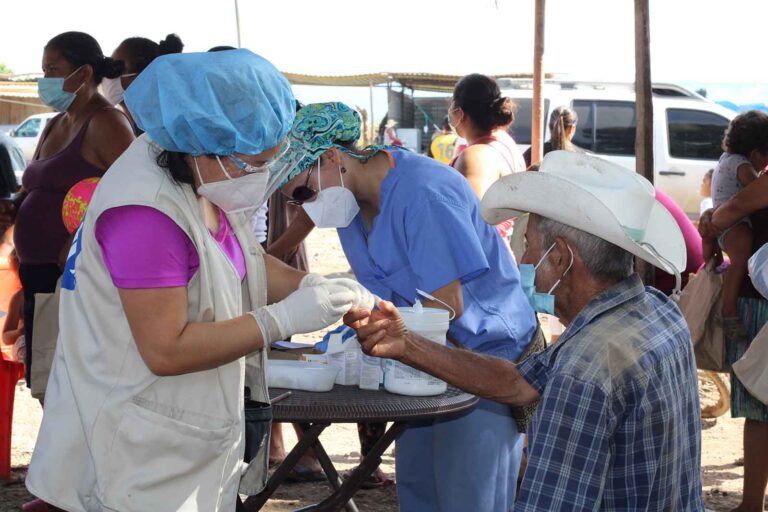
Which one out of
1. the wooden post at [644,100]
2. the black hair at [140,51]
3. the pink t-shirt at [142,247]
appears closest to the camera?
the pink t-shirt at [142,247]

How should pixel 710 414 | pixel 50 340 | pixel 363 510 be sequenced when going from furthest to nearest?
pixel 710 414 < pixel 363 510 < pixel 50 340

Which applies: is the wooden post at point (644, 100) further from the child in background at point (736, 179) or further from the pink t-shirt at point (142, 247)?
the pink t-shirt at point (142, 247)

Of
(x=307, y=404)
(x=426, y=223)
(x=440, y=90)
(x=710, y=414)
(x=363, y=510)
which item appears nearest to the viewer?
(x=307, y=404)

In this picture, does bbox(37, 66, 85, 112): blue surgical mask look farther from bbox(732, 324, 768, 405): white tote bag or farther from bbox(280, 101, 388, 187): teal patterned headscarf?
bbox(732, 324, 768, 405): white tote bag

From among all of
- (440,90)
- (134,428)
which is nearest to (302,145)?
(134,428)

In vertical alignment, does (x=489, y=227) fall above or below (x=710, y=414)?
above

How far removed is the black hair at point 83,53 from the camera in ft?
13.1

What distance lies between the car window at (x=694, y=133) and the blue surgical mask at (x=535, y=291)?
30.2 ft

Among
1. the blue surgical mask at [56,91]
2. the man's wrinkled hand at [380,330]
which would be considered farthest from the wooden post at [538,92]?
the man's wrinkled hand at [380,330]

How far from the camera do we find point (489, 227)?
9.18ft

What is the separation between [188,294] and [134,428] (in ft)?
0.91

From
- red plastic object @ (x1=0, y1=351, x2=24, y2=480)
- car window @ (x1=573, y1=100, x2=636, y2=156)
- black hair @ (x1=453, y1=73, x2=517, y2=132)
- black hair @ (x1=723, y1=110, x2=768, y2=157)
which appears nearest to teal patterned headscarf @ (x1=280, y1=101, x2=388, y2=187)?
black hair @ (x1=453, y1=73, x2=517, y2=132)

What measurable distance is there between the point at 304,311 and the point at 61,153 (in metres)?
2.14

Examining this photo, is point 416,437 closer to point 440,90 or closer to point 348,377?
point 348,377
